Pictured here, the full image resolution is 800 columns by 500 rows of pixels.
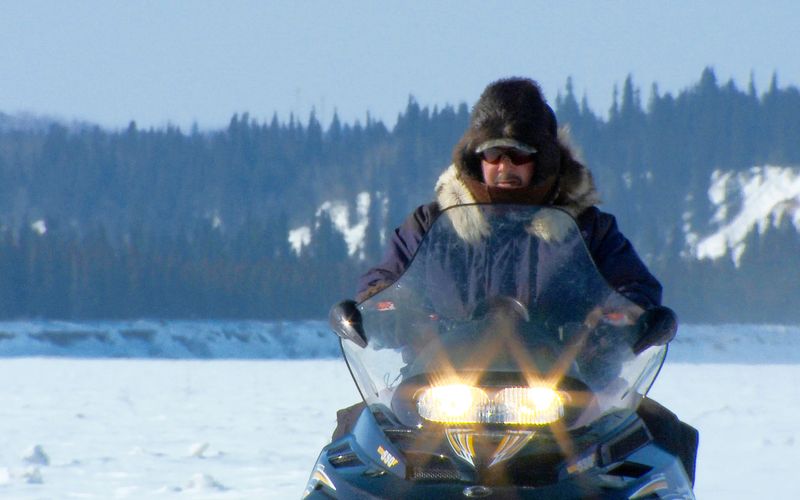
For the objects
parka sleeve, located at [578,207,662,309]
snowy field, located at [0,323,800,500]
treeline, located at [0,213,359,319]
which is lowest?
treeline, located at [0,213,359,319]

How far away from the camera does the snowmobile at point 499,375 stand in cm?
263

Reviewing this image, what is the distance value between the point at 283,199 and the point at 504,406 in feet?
402

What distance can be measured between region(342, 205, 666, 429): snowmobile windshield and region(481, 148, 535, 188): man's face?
1.21 ft

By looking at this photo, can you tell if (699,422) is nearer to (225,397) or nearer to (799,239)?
(225,397)

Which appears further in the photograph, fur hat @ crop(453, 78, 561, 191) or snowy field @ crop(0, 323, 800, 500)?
snowy field @ crop(0, 323, 800, 500)

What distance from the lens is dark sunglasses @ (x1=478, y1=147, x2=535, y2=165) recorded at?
3.31 m

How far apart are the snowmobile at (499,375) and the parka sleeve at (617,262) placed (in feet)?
0.39

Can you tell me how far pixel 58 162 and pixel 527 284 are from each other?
117736mm

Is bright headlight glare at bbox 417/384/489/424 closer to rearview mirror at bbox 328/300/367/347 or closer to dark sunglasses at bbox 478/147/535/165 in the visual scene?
rearview mirror at bbox 328/300/367/347

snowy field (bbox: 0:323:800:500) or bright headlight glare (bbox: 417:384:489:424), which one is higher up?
bright headlight glare (bbox: 417:384:489:424)

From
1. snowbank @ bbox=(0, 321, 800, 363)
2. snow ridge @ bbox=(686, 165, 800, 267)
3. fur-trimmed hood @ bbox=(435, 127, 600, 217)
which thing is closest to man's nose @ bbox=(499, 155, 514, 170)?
fur-trimmed hood @ bbox=(435, 127, 600, 217)

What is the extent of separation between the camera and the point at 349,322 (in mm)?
2902

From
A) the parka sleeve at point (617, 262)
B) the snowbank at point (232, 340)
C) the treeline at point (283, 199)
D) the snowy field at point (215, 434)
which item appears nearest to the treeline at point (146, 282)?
the treeline at point (283, 199)

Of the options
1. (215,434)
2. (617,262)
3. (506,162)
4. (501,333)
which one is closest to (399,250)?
(506,162)
